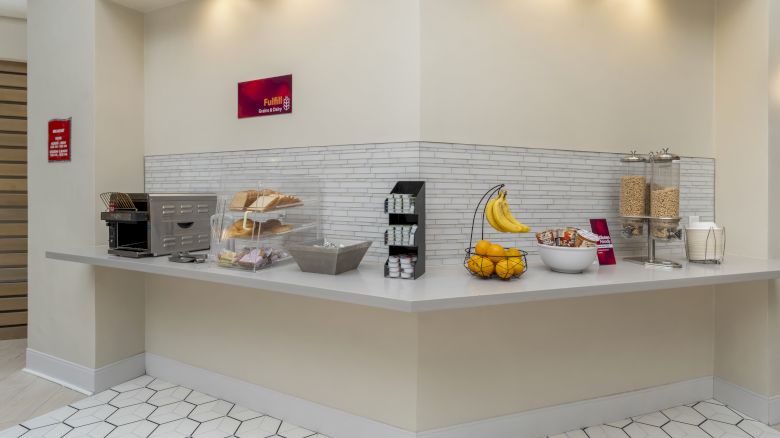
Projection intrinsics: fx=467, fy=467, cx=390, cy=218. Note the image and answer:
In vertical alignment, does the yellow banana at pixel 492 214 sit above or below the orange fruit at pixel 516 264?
above

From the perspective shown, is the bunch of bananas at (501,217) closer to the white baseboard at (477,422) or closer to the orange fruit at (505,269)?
the orange fruit at (505,269)

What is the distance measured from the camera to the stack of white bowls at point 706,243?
8.09 ft

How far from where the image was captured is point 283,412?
8.58ft

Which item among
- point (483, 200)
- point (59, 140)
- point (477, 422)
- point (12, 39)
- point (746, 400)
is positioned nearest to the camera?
point (477, 422)

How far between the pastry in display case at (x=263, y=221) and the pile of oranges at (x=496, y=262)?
90 cm

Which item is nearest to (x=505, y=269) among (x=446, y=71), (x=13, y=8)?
(x=446, y=71)

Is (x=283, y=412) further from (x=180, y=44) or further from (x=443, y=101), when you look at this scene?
(x=180, y=44)

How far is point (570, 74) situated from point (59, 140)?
3277 millimetres

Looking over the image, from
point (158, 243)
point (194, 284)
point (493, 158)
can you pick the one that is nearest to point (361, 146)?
point (493, 158)

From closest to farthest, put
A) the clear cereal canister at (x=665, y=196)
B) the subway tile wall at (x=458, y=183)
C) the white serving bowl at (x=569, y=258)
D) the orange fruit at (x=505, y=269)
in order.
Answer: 1. the orange fruit at (x=505, y=269)
2. the white serving bowl at (x=569, y=258)
3. the subway tile wall at (x=458, y=183)
4. the clear cereal canister at (x=665, y=196)

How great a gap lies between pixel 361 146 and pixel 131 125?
1.82 m

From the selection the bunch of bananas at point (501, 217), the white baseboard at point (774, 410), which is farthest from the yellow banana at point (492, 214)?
the white baseboard at point (774, 410)

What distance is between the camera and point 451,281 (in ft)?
6.53

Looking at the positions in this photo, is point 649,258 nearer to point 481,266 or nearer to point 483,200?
point 483,200
